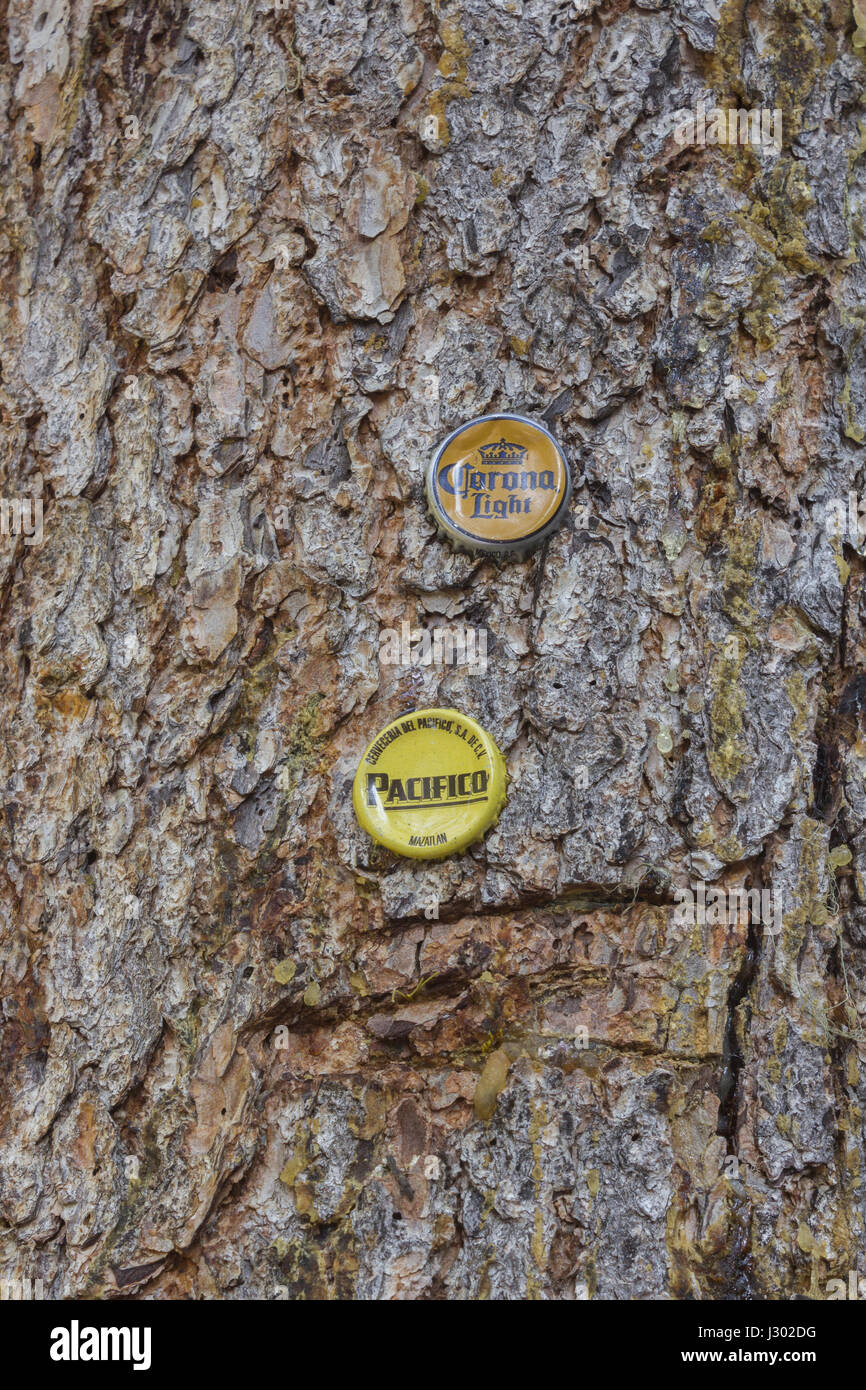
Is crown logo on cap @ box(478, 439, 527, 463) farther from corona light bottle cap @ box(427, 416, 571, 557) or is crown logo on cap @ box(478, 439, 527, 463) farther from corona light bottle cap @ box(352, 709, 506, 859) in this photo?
corona light bottle cap @ box(352, 709, 506, 859)

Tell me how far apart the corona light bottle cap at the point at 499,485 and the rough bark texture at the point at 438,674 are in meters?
0.05

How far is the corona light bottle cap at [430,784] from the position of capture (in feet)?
5.87

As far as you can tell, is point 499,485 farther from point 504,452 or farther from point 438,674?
point 438,674

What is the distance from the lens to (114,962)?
73.5 inches

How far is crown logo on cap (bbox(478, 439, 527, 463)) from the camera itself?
1.87 meters

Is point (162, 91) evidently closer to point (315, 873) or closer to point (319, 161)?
point (319, 161)

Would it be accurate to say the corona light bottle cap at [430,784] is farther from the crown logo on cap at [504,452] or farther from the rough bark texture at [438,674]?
the crown logo on cap at [504,452]

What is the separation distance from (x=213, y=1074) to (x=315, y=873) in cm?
36


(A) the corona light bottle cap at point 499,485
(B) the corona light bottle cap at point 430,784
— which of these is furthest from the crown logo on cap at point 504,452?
(B) the corona light bottle cap at point 430,784

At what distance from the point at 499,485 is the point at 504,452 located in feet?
0.21

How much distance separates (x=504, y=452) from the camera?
1871mm

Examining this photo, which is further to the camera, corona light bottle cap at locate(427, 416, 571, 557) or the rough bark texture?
corona light bottle cap at locate(427, 416, 571, 557)

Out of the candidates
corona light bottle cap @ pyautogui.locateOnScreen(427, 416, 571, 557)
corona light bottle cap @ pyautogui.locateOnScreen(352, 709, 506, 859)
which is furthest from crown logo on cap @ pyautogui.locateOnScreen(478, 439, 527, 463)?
corona light bottle cap @ pyautogui.locateOnScreen(352, 709, 506, 859)

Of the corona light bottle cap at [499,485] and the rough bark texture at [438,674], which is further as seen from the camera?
the corona light bottle cap at [499,485]
